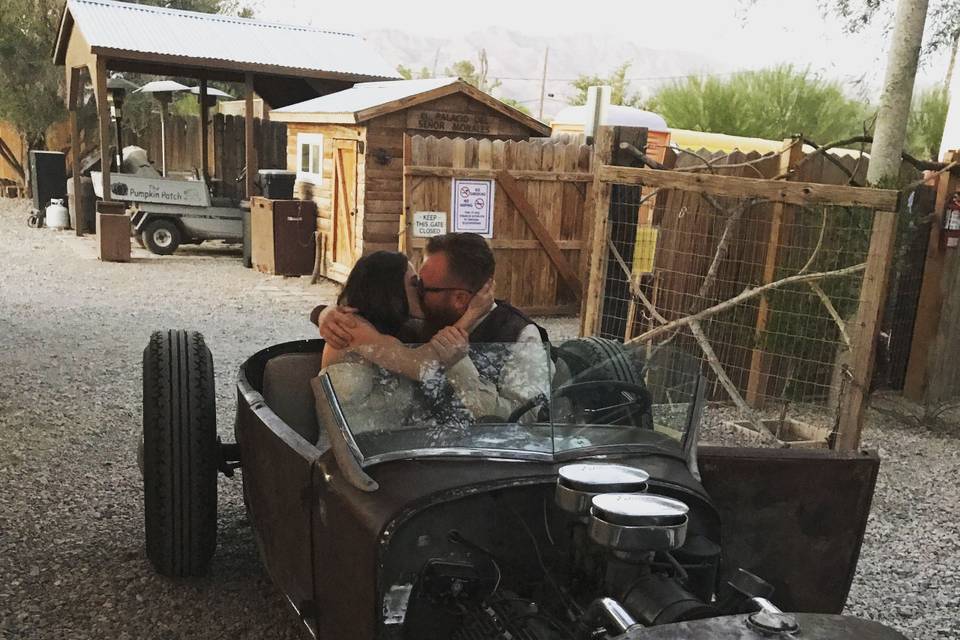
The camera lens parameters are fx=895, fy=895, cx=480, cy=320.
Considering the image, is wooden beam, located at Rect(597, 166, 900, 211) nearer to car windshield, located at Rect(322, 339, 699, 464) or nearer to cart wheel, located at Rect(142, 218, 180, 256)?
car windshield, located at Rect(322, 339, 699, 464)

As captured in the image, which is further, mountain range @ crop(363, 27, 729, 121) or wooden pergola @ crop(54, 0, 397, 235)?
mountain range @ crop(363, 27, 729, 121)

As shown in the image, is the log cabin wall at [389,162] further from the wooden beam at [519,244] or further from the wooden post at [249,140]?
the wooden post at [249,140]

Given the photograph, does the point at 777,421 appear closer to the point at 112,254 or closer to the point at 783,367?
the point at 783,367

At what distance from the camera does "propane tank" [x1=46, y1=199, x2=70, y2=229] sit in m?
17.0

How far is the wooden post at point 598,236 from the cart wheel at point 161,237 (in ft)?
32.1

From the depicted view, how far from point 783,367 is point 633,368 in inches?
159

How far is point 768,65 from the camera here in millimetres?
25250

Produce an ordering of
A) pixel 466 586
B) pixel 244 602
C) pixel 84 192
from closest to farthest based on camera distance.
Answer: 1. pixel 466 586
2. pixel 244 602
3. pixel 84 192

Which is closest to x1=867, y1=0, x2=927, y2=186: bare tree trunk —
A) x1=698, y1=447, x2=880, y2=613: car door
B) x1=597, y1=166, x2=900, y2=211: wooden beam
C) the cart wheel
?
x1=597, y1=166, x2=900, y2=211: wooden beam

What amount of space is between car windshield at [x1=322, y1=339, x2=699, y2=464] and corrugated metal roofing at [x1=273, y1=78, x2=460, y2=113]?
→ 885cm

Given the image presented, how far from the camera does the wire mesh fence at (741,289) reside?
241 inches

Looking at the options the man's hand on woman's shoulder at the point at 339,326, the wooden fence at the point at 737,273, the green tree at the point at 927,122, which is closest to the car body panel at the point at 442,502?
the man's hand on woman's shoulder at the point at 339,326

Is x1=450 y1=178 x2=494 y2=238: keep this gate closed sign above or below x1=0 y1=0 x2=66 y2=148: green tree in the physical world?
below

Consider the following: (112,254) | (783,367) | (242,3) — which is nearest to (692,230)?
(783,367)
